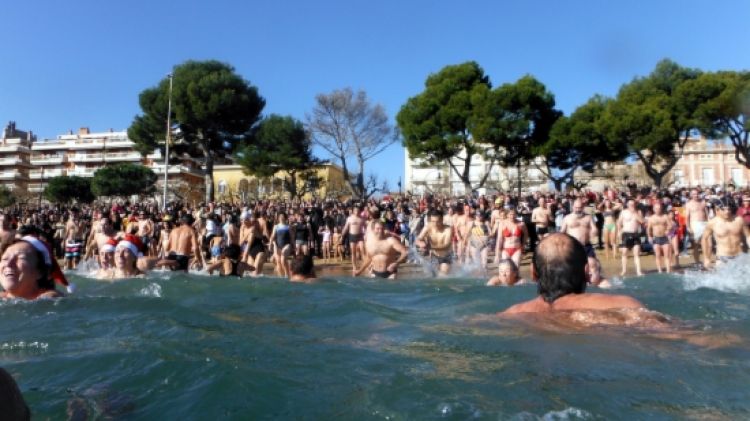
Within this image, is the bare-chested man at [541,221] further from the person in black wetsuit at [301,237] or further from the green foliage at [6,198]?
the green foliage at [6,198]

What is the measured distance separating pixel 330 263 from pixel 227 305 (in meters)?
9.29

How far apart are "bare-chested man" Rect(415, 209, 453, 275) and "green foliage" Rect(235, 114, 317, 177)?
31.2 metres

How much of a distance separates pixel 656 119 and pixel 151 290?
3217 centimetres

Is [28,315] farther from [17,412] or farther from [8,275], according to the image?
[17,412]

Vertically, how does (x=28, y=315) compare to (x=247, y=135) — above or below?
below

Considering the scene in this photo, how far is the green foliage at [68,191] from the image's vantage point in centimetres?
4800

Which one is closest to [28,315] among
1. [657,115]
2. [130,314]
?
[130,314]

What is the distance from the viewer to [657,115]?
33000mm

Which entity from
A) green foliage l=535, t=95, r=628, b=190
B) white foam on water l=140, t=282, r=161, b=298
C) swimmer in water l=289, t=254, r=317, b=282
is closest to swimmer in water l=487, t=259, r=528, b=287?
swimmer in water l=289, t=254, r=317, b=282

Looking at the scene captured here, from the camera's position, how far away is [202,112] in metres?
36.6

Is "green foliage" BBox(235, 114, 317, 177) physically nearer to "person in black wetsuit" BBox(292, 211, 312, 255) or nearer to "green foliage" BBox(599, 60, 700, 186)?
"green foliage" BBox(599, 60, 700, 186)

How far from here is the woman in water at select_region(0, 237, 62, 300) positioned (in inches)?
171

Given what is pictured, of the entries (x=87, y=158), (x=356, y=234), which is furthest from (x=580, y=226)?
(x=87, y=158)

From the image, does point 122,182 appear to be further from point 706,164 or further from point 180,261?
point 706,164
